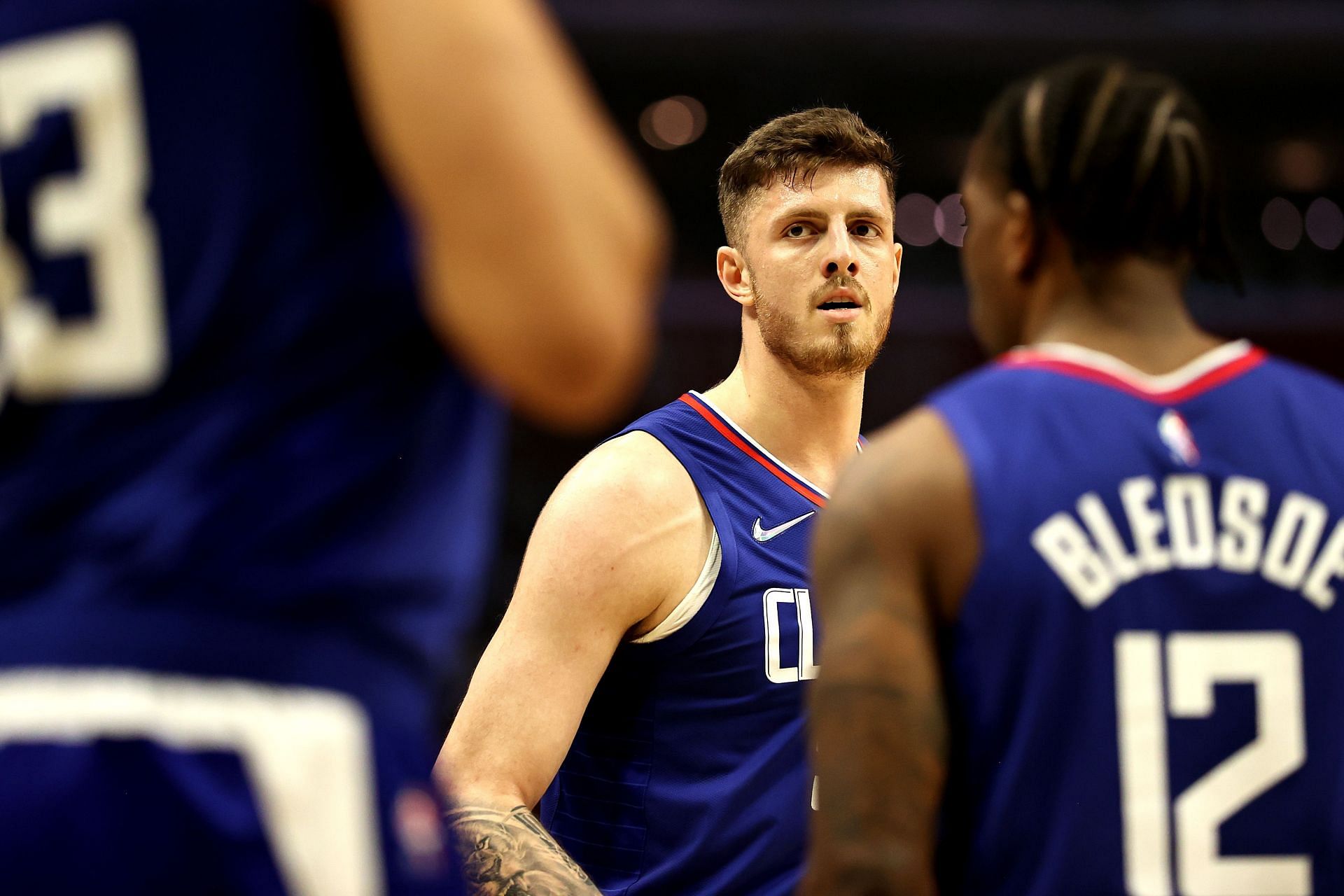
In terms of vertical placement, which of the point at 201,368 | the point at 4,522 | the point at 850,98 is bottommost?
the point at 4,522

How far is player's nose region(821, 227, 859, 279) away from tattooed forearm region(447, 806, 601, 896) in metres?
1.45

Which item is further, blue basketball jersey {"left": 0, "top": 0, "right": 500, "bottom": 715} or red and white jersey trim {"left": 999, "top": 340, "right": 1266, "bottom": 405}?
red and white jersey trim {"left": 999, "top": 340, "right": 1266, "bottom": 405}

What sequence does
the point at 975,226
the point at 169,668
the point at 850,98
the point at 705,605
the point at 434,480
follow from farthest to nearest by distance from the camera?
1. the point at 850,98
2. the point at 705,605
3. the point at 975,226
4. the point at 434,480
5. the point at 169,668

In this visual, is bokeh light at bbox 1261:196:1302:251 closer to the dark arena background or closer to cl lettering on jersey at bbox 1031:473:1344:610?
the dark arena background

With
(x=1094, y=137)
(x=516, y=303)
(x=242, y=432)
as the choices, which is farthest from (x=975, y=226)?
(x=242, y=432)

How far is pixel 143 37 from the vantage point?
61.0 inches

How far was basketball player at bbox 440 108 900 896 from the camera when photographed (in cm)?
318

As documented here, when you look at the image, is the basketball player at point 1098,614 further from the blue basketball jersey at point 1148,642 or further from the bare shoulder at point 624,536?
the bare shoulder at point 624,536

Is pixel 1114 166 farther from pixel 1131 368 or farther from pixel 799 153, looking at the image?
pixel 799 153

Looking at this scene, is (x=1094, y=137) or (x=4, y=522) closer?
(x=4, y=522)

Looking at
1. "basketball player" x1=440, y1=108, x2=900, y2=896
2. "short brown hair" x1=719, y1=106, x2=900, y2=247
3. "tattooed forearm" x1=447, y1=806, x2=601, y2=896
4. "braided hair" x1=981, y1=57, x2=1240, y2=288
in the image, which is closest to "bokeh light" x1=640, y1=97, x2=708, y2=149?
"short brown hair" x1=719, y1=106, x2=900, y2=247

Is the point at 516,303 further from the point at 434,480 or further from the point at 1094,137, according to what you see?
the point at 1094,137

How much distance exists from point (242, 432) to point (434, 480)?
0.66 ft

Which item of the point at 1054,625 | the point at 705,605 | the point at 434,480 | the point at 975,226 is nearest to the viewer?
the point at 434,480
